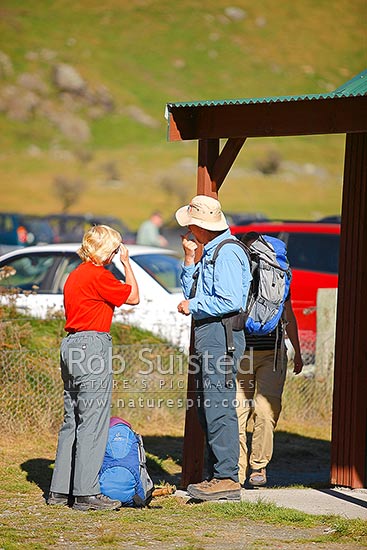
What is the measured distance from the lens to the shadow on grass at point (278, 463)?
7.49 meters

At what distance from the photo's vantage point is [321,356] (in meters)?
10.1

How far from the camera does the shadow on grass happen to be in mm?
7488

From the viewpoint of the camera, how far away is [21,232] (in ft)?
69.1

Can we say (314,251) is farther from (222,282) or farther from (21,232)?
(21,232)

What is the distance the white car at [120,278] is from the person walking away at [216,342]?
140 inches

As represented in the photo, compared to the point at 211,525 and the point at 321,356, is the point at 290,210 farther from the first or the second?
the point at 211,525

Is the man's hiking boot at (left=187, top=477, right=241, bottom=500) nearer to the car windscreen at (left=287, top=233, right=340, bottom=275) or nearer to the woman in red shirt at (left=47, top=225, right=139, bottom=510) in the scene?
the woman in red shirt at (left=47, top=225, right=139, bottom=510)

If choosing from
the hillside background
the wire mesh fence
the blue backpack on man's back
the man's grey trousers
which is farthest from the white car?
the hillside background

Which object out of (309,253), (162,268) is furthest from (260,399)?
(309,253)

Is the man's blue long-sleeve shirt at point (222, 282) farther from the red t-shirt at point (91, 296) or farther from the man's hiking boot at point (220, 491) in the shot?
the man's hiking boot at point (220, 491)

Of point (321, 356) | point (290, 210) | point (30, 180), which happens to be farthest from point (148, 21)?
point (321, 356)

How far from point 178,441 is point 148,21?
90184mm

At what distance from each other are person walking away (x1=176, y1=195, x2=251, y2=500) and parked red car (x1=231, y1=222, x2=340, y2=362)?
535cm

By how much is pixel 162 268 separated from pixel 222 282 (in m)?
5.42
